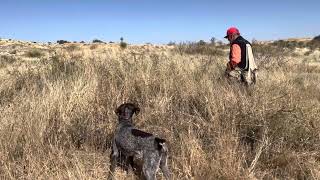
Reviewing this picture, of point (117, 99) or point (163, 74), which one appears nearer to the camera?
point (117, 99)

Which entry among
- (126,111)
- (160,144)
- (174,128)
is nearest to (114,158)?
(126,111)

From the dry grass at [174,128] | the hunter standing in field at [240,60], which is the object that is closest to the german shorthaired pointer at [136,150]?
the dry grass at [174,128]

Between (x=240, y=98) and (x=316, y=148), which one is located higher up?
(x=240, y=98)

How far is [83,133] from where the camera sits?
6.82 metres

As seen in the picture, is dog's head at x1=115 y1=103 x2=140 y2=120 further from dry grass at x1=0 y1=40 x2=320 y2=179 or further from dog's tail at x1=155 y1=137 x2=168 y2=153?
dog's tail at x1=155 y1=137 x2=168 y2=153

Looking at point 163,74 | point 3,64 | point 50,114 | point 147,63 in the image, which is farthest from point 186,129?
point 3,64

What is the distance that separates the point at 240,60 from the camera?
32.4 ft

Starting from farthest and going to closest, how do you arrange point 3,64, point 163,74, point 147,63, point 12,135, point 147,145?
point 3,64
point 147,63
point 163,74
point 12,135
point 147,145

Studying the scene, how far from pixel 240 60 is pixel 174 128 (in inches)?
133

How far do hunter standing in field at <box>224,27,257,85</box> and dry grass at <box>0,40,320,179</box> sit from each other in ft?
2.80

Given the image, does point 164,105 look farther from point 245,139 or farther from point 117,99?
point 245,139

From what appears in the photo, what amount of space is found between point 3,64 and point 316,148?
45.8ft

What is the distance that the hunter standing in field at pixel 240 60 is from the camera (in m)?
9.76

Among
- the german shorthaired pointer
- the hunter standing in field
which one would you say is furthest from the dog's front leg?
the hunter standing in field
